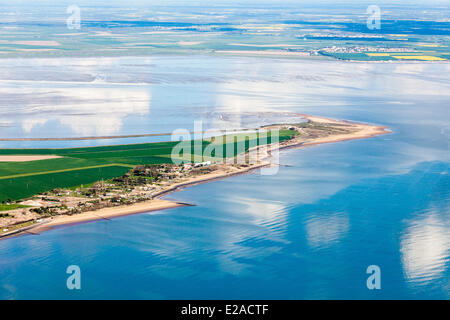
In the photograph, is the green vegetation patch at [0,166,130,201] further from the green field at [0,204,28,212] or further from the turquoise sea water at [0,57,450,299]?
the turquoise sea water at [0,57,450,299]

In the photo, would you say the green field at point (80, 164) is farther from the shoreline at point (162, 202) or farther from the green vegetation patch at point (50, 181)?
the shoreline at point (162, 202)

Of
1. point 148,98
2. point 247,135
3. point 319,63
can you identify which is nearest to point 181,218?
point 247,135

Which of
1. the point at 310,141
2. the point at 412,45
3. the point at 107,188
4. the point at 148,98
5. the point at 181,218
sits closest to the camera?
the point at 181,218

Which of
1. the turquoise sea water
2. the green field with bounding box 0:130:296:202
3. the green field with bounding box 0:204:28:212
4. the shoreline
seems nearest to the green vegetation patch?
the green field with bounding box 0:130:296:202

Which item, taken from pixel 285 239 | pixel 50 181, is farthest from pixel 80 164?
pixel 285 239

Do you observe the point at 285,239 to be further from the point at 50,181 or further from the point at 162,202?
the point at 50,181
